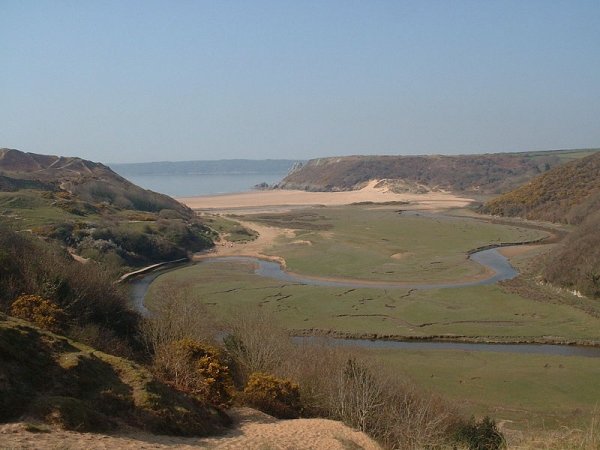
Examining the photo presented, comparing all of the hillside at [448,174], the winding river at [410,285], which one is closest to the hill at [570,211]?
the winding river at [410,285]

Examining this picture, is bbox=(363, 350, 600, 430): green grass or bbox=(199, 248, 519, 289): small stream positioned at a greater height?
bbox=(199, 248, 519, 289): small stream

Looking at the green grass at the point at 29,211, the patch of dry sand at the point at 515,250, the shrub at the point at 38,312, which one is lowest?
the patch of dry sand at the point at 515,250

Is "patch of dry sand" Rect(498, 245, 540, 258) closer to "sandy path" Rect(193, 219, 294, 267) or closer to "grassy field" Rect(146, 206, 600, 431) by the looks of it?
"grassy field" Rect(146, 206, 600, 431)

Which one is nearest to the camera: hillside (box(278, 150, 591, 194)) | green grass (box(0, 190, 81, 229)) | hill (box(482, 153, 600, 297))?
hill (box(482, 153, 600, 297))

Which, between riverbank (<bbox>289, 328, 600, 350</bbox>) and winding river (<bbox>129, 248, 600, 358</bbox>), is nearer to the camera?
winding river (<bbox>129, 248, 600, 358</bbox>)

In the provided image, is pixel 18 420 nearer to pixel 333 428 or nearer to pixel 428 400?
pixel 333 428

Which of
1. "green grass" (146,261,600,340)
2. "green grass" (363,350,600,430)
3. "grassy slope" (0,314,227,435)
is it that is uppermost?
"grassy slope" (0,314,227,435)

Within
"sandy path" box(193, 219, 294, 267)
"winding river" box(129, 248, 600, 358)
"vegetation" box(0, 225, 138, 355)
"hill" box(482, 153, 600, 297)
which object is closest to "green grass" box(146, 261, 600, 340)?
"winding river" box(129, 248, 600, 358)

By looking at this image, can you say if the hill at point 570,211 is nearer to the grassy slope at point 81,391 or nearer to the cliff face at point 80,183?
the grassy slope at point 81,391

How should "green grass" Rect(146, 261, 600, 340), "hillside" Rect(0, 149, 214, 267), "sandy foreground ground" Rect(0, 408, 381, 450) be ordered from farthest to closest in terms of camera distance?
"hillside" Rect(0, 149, 214, 267) < "green grass" Rect(146, 261, 600, 340) < "sandy foreground ground" Rect(0, 408, 381, 450)
